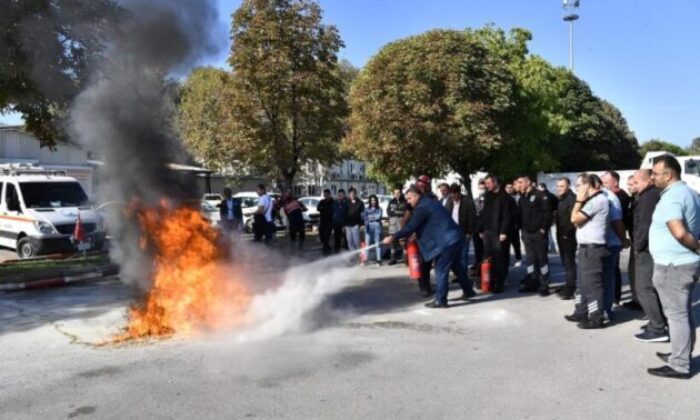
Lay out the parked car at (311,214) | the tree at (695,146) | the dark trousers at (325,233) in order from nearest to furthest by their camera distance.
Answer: the dark trousers at (325,233) < the parked car at (311,214) < the tree at (695,146)

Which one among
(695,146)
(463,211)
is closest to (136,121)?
(463,211)

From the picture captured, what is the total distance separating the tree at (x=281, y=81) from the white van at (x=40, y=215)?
7.00 metres

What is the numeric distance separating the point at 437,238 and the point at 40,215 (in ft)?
32.7

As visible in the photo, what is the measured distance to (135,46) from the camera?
347 inches

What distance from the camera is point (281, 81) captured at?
755 inches

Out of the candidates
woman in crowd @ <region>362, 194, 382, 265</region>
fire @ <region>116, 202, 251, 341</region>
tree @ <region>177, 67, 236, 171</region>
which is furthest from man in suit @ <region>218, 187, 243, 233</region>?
tree @ <region>177, 67, 236, 171</region>

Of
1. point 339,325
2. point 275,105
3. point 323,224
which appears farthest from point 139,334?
point 275,105

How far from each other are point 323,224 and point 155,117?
7088 mm

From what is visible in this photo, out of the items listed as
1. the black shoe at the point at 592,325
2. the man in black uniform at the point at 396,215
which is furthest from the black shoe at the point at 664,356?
the man in black uniform at the point at 396,215

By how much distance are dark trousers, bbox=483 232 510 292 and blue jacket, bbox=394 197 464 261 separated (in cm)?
118

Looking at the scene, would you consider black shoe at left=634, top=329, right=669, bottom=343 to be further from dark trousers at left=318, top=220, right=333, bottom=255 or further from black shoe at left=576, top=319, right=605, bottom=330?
dark trousers at left=318, top=220, right=333, bottom=255

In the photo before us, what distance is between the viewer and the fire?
665cm

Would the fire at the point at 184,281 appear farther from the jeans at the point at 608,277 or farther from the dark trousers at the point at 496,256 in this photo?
the jeans at the point at 608,277

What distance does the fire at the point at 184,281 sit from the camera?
6648 mm
